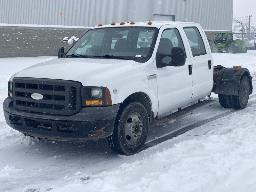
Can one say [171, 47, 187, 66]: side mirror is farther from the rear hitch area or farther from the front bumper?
the rear hitch area

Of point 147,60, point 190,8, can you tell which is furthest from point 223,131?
point 190,8

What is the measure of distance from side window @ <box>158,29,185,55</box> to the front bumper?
160 centimetres

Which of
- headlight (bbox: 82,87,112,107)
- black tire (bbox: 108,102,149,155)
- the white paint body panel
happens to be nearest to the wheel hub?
black tire (bbox: 108,102,149,155)

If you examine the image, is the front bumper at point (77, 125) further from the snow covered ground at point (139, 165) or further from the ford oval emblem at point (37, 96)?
the snow covered ground at point (139, 165)

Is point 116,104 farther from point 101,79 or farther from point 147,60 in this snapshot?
point 147,60

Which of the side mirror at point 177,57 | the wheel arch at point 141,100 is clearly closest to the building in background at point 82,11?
the side mirror at point 177,57

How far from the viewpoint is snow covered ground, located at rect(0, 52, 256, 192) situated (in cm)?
457

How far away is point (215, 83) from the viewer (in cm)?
862

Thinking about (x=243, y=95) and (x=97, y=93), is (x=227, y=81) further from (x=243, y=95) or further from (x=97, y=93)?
(x=97, y=93)

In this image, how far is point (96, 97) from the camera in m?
5.27

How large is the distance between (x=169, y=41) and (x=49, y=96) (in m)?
2.43

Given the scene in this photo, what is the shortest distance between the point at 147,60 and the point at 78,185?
235 cm

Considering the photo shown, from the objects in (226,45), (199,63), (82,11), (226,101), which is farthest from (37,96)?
(226,45)

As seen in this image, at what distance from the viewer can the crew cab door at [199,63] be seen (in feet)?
24.1
